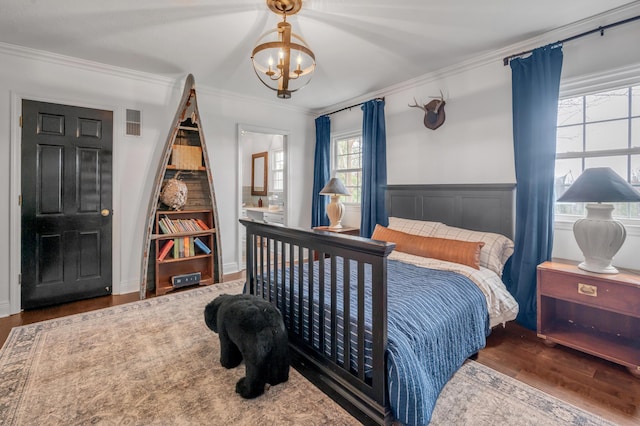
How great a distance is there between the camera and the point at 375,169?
3.99 metres

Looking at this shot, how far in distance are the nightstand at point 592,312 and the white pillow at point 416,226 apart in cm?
98

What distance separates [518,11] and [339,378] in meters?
2.85

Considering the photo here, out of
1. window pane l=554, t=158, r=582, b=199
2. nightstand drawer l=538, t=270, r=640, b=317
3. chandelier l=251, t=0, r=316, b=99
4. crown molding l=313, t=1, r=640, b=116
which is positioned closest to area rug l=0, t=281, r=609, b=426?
nightstand drawer l=538, t=270, r=640, b=317

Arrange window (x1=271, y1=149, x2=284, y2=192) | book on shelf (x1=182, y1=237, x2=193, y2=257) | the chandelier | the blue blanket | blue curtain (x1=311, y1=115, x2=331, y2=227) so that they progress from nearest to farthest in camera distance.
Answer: the blue blanket, the chandelier, book on shelf (x1=182, y1=237, x2=193, y2=257), blue curtain (x1=311, y1=115, x2=331, y2=227), window (x1=271, y1=149, x2=284, y2=192)

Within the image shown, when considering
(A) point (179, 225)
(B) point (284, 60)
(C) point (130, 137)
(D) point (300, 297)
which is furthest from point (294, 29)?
(A) point (179, 225)

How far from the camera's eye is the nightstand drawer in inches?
76.8

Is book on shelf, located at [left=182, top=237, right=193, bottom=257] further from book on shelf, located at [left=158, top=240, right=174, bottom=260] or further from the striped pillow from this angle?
the striped pillow

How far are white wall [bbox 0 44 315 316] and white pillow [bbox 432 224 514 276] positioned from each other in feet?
8.78

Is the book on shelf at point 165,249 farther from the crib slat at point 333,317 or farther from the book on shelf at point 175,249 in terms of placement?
the crib slat at point 333,317

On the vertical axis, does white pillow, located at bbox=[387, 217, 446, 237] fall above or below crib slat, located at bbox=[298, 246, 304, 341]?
above

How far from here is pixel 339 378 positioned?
5.47ft

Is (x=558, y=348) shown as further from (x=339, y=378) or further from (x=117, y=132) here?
(x=117, y=132)

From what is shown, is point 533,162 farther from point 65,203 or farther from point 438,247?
point 65,203

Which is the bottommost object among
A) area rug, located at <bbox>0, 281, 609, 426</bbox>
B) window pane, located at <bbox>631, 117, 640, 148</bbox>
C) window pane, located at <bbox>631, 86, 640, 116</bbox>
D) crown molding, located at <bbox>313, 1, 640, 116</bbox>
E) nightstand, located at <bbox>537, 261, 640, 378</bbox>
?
area rug, located at <bbox>0, 281, 609, 426</bbox>
